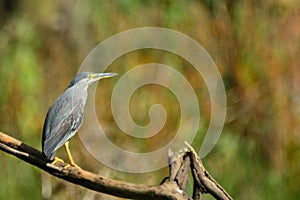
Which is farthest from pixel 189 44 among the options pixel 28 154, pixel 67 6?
pixel 67 6

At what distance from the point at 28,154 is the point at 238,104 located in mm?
1300

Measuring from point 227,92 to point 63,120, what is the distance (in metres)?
1.11

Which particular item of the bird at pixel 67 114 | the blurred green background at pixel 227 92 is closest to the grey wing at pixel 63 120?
the bird at pixel 67 114

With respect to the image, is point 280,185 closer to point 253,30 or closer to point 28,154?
point 253,30

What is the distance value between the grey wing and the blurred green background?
0.82m

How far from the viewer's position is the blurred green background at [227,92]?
2.41 m

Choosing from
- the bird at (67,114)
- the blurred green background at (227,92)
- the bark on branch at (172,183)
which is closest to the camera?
the bark on branch at (172,183)

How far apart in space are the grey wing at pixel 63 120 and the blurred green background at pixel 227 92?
823 millimetres

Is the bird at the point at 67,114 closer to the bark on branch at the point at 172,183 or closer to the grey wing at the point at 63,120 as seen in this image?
the grey wing at the point at 63,120

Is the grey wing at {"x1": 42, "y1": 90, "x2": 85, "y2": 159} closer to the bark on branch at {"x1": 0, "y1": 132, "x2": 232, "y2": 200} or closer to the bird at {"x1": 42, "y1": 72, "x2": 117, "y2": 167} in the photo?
the bird at {"x1": 42, "y1": 72, "x2": 117, "y2": 167}

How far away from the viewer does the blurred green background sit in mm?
2412

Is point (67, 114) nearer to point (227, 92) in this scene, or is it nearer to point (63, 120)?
point (63, 120)

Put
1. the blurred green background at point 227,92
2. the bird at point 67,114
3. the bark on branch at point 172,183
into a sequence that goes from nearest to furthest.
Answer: the bark on branch at point 172,183
the bird at point 67,114
the blurred green background at point 227,92


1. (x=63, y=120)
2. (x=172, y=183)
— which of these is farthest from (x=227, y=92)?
(x=172, y=183)
